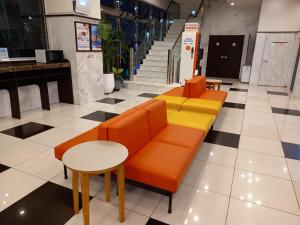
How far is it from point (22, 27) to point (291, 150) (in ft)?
18.4

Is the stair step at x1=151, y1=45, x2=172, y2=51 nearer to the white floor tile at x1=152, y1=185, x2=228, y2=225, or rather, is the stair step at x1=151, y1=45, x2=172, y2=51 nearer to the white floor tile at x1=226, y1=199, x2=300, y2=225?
the white floor tile at x1=152, y1=185, x2=228, y2=225

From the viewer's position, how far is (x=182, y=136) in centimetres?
254

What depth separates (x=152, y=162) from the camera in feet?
6.39

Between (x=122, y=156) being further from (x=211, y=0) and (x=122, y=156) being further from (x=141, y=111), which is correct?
(x=211, y=0)

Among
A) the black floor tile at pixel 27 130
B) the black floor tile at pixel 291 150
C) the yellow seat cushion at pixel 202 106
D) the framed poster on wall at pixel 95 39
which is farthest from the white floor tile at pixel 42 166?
the framed poster on wall at pixel 95 39

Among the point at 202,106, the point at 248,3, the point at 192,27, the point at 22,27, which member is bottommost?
the point at 202,106

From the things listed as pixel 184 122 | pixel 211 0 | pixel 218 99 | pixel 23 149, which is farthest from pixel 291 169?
pixel 211 0

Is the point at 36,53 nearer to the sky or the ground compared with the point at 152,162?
nearer to the sky

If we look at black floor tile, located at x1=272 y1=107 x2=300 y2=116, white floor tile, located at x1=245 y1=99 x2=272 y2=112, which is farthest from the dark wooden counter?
black floor tile, located at x1=272 y1=107 x2=300 y2=116

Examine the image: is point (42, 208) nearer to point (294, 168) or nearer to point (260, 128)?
point (294, 168)

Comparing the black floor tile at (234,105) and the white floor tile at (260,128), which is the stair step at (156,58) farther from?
the white floor tile at (260,128)

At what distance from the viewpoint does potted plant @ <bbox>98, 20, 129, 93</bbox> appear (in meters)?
5.77

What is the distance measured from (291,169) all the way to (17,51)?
539 cm

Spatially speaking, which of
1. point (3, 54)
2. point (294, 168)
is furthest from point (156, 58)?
point (294, 168)
